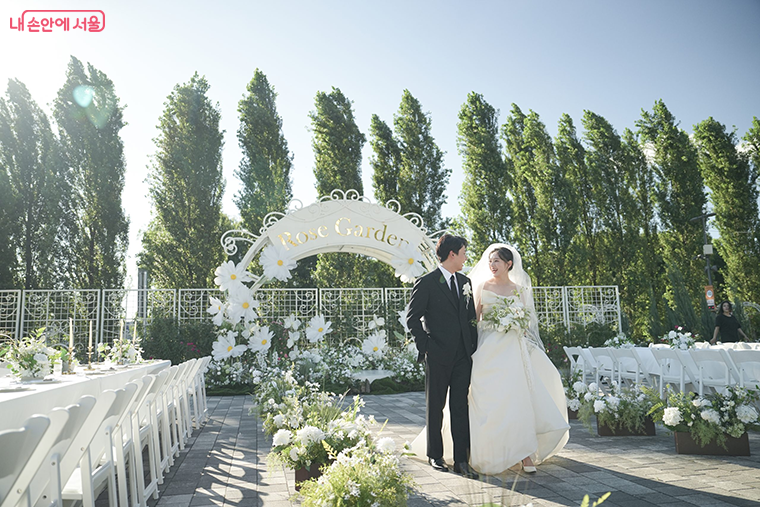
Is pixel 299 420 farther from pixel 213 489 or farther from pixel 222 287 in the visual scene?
pixel 222 287

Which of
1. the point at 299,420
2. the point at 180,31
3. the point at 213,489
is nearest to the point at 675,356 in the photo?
the point at 299,420

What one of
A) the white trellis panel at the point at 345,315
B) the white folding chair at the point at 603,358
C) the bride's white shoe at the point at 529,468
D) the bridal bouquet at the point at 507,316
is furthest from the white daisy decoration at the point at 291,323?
the bride's white shoe at the point at 529,468

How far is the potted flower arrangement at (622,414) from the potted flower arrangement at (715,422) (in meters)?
0.84

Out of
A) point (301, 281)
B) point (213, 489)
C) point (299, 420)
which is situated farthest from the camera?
point (301, 281)

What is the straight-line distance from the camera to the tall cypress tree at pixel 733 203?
2097 centimetres

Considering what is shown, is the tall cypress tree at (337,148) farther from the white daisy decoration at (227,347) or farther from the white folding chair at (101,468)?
the white folding chair at (101,468)

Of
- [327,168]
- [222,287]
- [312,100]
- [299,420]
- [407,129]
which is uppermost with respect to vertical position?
[312,100]

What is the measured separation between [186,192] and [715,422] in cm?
1908

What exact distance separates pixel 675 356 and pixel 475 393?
387cm

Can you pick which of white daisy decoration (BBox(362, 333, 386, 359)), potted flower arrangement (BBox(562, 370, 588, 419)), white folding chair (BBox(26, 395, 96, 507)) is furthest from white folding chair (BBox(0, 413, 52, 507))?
white daisy decoration (BBox(362, 333, 386, 359))

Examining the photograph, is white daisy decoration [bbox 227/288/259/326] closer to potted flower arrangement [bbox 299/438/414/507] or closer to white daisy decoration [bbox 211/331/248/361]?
white daisy decoration [bbox 211/331/248/361]

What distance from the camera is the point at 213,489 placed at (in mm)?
3955

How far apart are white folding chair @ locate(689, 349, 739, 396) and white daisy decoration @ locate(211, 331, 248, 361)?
745cm

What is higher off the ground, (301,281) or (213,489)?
(301,281)
